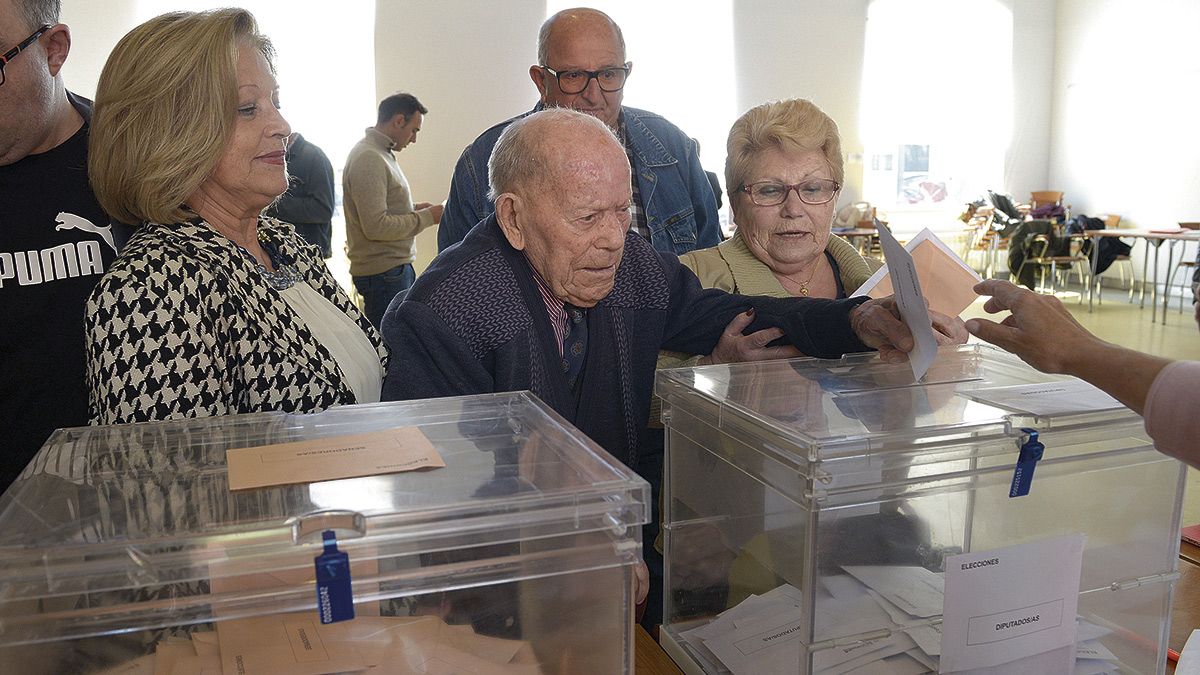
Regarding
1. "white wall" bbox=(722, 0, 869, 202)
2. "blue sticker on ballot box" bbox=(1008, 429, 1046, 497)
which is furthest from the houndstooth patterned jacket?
"white wall" bbox=(722, 0, 869, 202)

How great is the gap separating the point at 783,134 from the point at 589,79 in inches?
29.9

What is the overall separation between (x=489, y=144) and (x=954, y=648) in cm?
190

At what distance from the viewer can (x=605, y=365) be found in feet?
5.26

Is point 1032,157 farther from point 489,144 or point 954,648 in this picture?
point 954,648

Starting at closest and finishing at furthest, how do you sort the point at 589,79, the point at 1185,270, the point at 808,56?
the point at 589,79 < the point at 1185,270 < the point at 808,56

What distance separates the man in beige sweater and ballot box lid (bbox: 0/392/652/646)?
447 centimetres

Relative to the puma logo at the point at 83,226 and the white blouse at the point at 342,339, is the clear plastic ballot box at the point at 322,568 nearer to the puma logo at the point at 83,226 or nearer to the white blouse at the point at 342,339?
the white blouse at the point at 342,339

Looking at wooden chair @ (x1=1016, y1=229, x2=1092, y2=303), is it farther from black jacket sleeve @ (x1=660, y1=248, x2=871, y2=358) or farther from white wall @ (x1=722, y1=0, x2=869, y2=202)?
black jacket sleeve @ (x1=660, y1=248, x2=871, y2=358)

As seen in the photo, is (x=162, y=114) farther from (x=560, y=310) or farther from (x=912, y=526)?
(x=912, y=526)

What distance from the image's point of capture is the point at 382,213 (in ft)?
17.5

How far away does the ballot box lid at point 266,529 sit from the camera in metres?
0.72

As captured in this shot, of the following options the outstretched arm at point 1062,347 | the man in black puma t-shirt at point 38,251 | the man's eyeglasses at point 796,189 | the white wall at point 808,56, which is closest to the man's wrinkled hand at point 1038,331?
the outstretched arm at point 1062,347

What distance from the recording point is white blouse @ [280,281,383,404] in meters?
1.50

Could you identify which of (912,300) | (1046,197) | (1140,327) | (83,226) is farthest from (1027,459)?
(1046,197)
